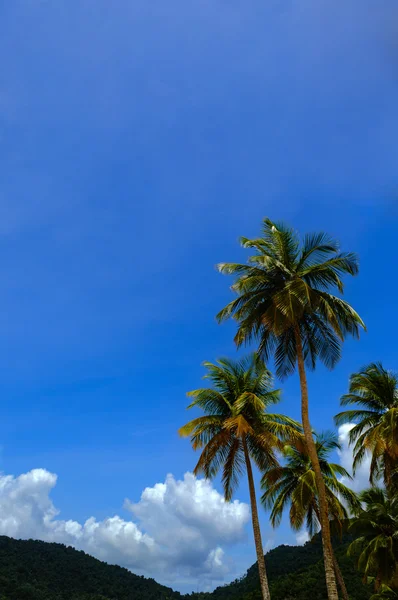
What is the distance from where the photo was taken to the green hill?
63.5 metres

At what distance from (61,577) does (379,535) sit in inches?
3559

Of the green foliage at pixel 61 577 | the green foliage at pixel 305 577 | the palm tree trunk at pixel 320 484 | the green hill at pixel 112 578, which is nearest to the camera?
the palm tree trunk at pixel 320 484

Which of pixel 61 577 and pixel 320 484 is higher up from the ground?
pixel 61 577

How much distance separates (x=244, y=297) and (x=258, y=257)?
2.14 meters

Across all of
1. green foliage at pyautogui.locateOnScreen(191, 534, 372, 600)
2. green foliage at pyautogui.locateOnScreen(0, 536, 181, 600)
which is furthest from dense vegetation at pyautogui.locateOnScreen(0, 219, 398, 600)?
green foliage at pyautogui.locateOnScreen(0, 536, 181, 600)

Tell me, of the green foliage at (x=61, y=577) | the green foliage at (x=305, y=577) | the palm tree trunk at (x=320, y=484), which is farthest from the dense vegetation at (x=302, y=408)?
the green foliage at (x=61, y=577)

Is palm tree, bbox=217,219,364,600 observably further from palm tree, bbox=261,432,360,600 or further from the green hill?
the green hill

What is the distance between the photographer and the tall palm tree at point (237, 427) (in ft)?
83.0

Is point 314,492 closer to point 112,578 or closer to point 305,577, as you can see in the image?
point 305,577

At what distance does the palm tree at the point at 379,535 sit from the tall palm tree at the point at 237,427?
9767 millimetres

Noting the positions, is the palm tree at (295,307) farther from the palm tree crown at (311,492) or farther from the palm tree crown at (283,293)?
the palm tree crown at (311,492)

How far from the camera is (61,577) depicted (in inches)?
4055

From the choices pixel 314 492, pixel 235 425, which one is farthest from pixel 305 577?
pixel 235 425

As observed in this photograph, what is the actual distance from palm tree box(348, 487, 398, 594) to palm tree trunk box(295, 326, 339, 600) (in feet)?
40.5
